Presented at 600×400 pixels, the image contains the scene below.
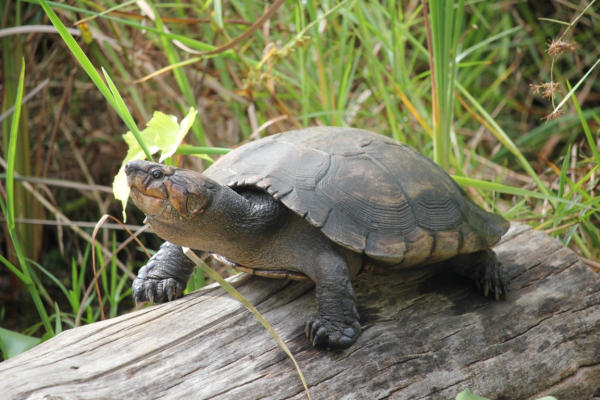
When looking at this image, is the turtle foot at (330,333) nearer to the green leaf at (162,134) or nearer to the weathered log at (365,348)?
the weathered log at (365,348)

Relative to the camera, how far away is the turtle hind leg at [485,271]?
185cm

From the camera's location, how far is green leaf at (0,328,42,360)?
177 cm

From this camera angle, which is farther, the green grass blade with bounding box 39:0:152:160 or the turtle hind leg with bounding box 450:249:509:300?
the turtle hind leg with bounding box 450:249:509:300

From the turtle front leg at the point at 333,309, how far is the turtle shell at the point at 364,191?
3.1 inches

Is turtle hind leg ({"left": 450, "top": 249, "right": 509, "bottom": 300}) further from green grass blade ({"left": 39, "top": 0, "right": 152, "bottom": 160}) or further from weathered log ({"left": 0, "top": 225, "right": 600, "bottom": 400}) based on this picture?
green grass blade ({"left": 39, "top": 0, "right": 152, "bottom": 160})

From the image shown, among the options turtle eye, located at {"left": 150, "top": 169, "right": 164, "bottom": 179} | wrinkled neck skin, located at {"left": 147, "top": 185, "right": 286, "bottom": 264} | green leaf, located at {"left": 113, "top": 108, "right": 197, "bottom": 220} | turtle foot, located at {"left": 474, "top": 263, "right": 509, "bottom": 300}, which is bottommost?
turtle foot, located at {"left": 474, "top": 263, "right": 509, "bottom": 300}

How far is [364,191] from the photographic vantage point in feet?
5.68

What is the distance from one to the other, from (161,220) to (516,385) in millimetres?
1068

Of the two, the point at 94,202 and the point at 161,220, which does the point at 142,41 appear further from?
the point at 161,220

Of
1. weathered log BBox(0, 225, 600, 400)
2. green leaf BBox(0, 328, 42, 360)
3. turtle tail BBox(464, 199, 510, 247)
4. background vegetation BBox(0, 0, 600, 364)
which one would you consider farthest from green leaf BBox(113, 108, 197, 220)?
turtle tail BBox(464, 199, 510, 247)

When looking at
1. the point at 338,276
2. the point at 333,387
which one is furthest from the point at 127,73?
the point at 333,387

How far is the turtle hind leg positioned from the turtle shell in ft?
0.22

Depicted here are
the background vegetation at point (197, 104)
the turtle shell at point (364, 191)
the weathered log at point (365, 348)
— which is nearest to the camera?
the weathered log at point (365, 348)

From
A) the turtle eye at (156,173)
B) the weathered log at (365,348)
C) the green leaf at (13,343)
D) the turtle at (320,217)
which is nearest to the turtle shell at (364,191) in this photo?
the turtle at (320,217)
